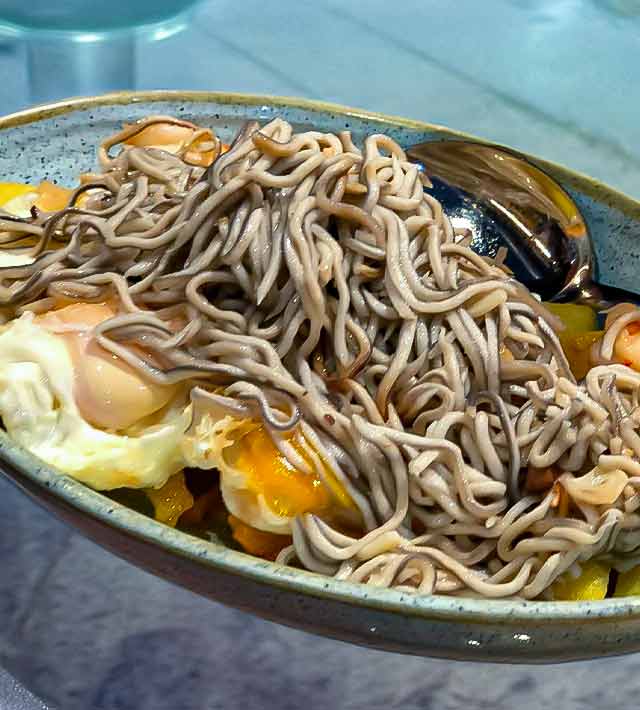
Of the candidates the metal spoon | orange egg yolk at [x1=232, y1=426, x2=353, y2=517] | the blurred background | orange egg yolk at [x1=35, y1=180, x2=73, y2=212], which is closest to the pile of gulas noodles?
orange egg yolk at [x1=232, y1=426, x2=353, y2=517]

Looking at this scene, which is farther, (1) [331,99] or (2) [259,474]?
(1) [331,99]

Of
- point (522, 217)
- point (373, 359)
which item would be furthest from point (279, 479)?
point (522, 217)

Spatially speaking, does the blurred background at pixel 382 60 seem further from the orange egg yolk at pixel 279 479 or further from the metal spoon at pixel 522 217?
the orange egg yolk at pixel 279 479

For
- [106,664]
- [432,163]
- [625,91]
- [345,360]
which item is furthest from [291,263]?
[625,91]

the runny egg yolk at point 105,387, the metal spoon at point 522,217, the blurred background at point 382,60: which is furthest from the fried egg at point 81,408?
the blurred background at point 382,60

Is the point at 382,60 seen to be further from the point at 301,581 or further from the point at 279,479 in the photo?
the point at 301,581

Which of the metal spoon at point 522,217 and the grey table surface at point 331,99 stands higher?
the metal spoon at point 522,217

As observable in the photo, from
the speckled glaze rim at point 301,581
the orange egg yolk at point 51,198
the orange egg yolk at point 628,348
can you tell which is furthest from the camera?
the orange egg yolk at point 51,198
